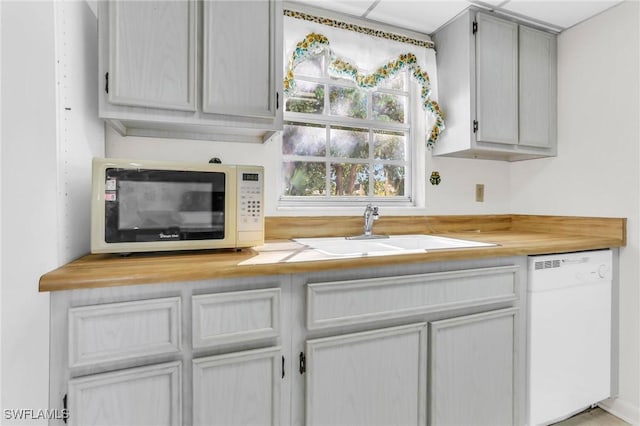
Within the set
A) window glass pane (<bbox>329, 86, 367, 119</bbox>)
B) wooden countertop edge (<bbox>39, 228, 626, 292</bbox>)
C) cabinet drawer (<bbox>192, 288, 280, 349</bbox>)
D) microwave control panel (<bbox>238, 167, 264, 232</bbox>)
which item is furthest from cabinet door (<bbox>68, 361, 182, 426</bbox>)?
window glass pane (<bbox>329, 86, 367, 119</bbox>)

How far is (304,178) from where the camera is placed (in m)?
2.01

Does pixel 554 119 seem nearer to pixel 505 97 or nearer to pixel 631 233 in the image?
pixel 505 97

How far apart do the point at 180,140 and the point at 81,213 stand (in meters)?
0.57

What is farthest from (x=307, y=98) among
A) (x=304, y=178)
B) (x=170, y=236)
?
(x=170, y=236)

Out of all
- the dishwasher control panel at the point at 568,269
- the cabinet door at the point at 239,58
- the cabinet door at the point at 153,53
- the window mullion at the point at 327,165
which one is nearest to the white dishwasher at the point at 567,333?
the dishwasher control panel at the point at 568,269

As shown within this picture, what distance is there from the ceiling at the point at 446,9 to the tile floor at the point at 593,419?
2.31 m

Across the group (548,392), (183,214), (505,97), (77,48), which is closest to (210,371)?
(183,214)

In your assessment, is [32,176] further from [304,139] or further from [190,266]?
[304,139]

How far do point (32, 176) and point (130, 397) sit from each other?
0.71 metres

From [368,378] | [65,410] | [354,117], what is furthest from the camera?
[354,117]

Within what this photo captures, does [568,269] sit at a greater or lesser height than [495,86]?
lesser

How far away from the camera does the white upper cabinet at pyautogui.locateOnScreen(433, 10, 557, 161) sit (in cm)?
193

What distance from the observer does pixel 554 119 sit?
2.16 m

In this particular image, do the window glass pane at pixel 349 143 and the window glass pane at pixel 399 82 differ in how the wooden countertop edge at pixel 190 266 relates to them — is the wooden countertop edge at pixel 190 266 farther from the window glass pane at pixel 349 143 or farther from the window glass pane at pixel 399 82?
the window glass pane at pixel 399 82
